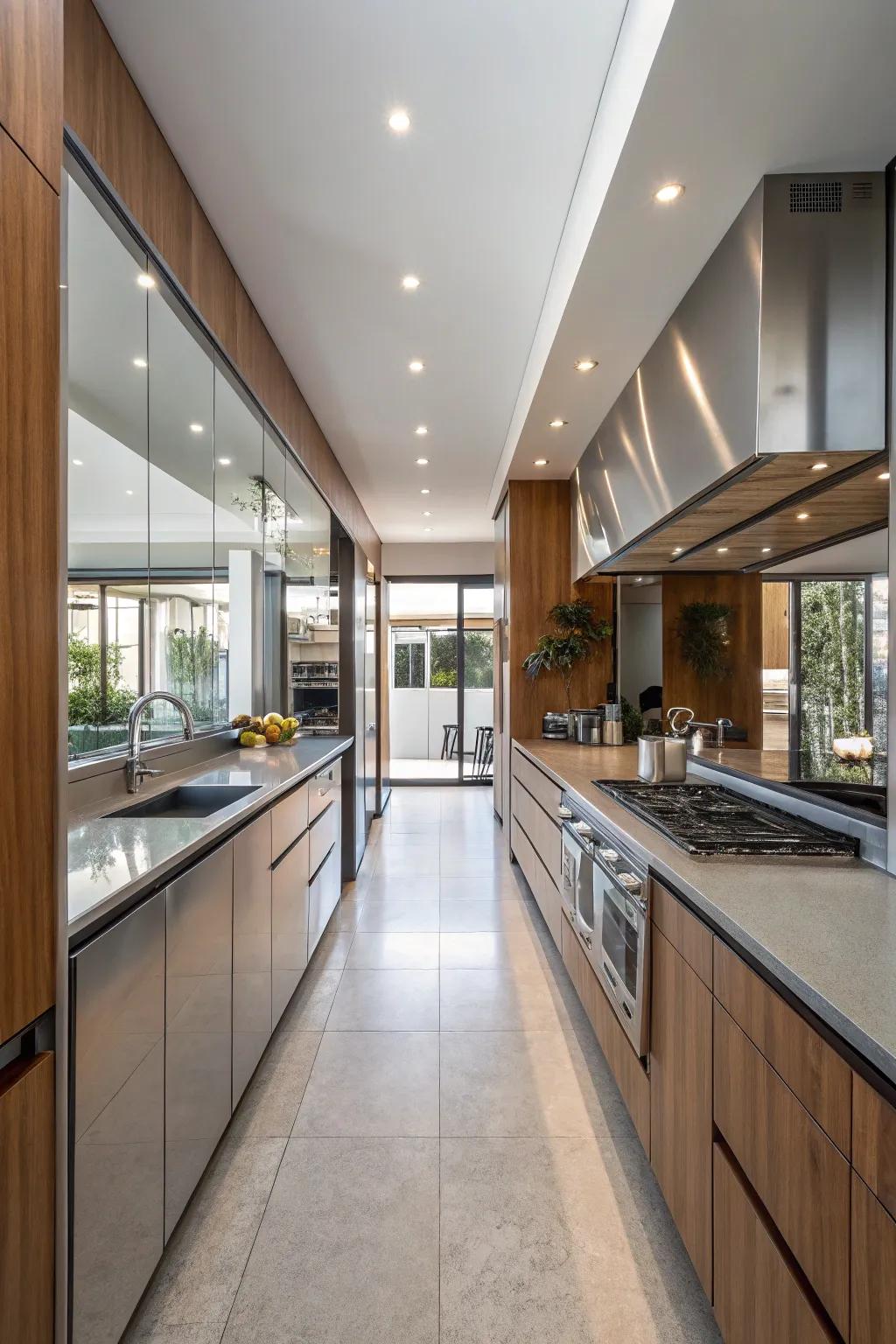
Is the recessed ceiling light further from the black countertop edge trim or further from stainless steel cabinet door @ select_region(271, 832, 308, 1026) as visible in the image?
stainless steel cabinet door @ select_region(271, 832, 308, 1026)

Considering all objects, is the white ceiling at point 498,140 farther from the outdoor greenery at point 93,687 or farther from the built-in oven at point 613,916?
the built-in oven at point 613,916

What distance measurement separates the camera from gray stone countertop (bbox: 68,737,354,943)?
120 centimetres

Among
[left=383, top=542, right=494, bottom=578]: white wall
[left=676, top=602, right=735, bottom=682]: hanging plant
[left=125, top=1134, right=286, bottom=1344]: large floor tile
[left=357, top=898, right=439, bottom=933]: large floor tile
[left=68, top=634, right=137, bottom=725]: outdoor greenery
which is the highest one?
[left=383, top=542, right=494, bottom=578]: white wall

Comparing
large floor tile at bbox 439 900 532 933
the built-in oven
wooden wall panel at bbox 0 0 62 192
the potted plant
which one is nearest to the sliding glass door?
the potted plant

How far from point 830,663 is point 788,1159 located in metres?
1.32

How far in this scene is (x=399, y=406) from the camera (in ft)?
13.6

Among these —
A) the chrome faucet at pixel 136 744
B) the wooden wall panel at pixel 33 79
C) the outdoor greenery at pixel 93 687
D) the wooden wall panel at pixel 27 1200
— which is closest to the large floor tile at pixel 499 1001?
the chrome faucet at pixel 136 744

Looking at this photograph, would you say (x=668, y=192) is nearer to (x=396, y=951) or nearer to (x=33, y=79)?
(x=33, y=79)

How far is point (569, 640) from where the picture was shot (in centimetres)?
484

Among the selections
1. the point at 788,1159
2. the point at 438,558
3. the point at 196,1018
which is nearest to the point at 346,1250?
the point at 196,1018

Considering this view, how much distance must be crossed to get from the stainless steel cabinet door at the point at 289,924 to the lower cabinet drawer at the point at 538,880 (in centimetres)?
110

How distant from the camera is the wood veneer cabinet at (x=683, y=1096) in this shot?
4.56 feet

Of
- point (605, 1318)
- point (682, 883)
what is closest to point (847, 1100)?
point (682, 883)

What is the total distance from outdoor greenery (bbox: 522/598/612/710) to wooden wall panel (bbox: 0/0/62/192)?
403 centimetres
